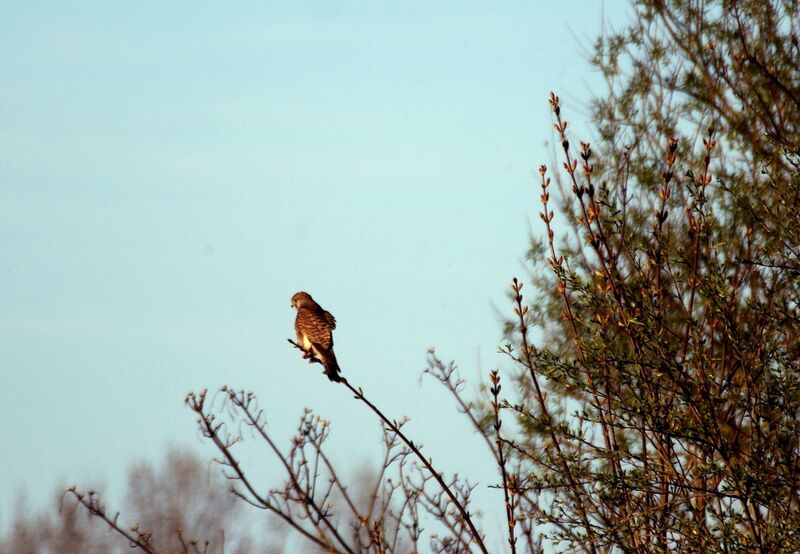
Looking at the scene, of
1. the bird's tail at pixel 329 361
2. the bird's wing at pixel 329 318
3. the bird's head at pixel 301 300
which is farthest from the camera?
the bird's head at pixel 301 300

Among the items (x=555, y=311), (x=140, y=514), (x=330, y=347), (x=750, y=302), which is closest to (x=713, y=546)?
(x=750, y=302)

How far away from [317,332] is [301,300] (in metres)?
1.05

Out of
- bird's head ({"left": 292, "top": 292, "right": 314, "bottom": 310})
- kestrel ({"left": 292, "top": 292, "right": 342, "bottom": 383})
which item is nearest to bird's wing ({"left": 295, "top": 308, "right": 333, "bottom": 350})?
kestrel ({"left": 292, "top": 292, "right": 342, "bottom": 383})

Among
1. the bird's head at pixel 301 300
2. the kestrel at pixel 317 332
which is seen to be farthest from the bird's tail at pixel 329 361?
the bird's head at pixel 301 300

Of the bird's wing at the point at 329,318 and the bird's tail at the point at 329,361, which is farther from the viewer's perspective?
the bird's wing at the point at 329,318

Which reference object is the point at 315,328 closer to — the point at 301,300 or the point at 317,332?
the point at 317,332

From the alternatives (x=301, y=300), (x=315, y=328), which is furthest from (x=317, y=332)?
(x=301, y=300)

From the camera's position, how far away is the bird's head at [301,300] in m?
8.30

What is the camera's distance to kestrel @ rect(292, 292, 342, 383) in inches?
282

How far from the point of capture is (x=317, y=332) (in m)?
→ 7.49

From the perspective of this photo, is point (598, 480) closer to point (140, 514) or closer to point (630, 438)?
point (630, 438)

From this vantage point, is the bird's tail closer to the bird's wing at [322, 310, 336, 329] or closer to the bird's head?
the bird's wing at [322, 310, 336, 329]

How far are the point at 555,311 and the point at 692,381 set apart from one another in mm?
6477

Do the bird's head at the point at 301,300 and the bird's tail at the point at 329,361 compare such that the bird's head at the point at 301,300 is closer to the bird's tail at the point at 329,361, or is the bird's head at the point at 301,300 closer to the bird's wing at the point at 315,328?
the bird's wing at the point at 315,328
